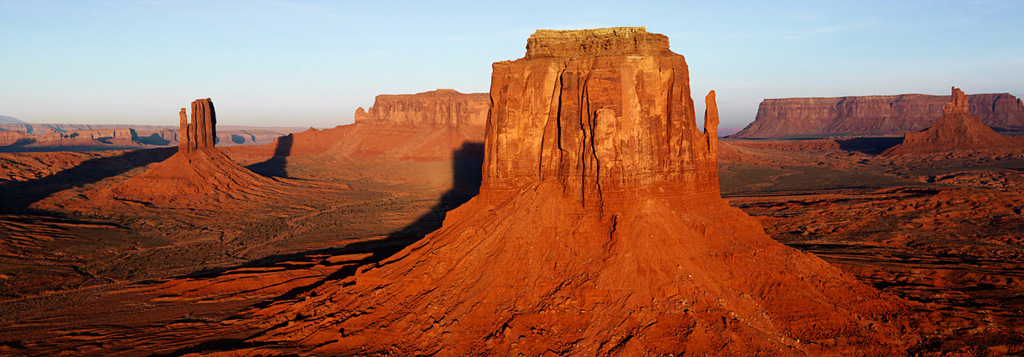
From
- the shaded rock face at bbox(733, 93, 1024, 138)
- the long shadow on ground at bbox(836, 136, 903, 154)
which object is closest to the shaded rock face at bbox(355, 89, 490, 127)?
the long shadow on ground at bbox(836, 136, 903, 154)

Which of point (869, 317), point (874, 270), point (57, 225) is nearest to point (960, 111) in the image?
point (874, 270)

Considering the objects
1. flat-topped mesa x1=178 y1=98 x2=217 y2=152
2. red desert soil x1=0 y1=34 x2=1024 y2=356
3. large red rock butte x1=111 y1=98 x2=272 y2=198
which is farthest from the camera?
flat-topped mesa x1=178 y1=98 x2=217 y2=152

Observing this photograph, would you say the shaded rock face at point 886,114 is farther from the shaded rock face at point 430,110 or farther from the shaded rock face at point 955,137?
the shaded rock face at point 430,110

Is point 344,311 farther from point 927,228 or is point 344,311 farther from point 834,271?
point 927,228

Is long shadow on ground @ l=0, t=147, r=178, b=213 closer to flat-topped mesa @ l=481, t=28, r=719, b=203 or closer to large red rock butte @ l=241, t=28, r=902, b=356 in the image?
large red rock butte @ l=241, t=28, r=902, b=356

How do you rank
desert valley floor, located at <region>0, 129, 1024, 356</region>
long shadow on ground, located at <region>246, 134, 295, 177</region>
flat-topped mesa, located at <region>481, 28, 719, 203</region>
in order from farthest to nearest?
1. long shadow on ground, located at <region>246, 134, 295, 177</region>
2. desert valley floor, located at <region>0, 129, 1024, 356</region>
3. flat-topped mesa, located at <region>481, 28, 719, 203</region>

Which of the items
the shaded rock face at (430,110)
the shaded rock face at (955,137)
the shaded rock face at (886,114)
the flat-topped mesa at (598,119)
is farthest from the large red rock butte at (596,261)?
the shaded rock face at (886,114)
